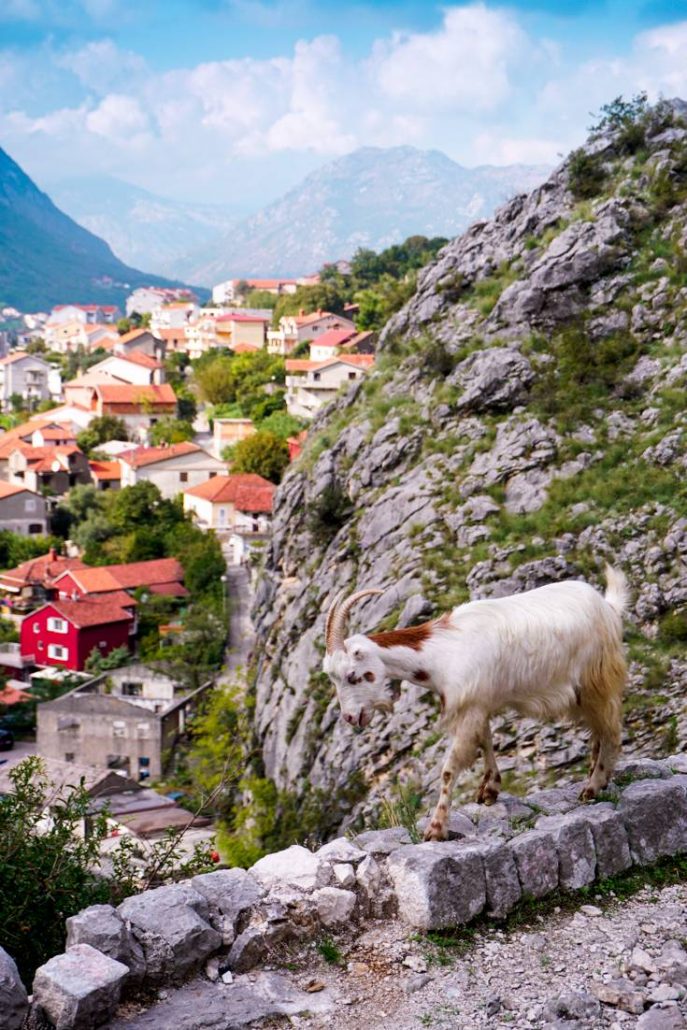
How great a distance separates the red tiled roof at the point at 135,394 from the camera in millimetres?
76062

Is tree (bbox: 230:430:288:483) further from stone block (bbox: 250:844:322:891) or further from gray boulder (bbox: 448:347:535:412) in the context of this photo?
stone block (bbox: 250:844:322:891)

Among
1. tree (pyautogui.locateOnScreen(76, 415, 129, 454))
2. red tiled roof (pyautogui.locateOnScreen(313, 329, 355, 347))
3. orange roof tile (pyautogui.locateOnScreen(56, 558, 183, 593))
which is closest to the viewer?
orange roof tile (pyautogui.locateOnScreen(56, 558, 183, 593))

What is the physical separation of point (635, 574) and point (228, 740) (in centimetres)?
1587

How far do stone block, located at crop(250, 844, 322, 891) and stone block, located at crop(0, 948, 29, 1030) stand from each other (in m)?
1.55

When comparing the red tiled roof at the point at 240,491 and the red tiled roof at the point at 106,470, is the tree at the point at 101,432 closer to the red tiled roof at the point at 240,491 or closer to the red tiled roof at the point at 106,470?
the red tiled roof at the point at 106,470

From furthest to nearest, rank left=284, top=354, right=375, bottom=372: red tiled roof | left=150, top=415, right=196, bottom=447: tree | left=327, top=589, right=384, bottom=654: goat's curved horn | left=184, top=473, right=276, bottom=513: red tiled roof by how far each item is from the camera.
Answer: left=150, top=415, right=196, bottom=447: tree
left=284, top=354, right=375, bottom=372: red tiled roof
left=184, top=473, right=276, bottom=513: red tiled roof
left=327, top=589, right=384, bottom=654: goat's curved horn

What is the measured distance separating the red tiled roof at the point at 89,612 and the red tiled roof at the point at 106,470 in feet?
69.9

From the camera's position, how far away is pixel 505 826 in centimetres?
604

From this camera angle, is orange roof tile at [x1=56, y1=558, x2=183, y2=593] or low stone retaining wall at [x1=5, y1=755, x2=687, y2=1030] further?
orange roof tile at [x1=56, y1=558, x2=183, y2=593]

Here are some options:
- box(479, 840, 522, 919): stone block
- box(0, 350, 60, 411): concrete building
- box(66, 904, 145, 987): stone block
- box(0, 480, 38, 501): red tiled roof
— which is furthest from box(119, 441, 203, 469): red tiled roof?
box(66, 904, 145, 987): stone block

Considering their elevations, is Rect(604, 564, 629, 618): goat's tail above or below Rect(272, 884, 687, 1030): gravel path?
above

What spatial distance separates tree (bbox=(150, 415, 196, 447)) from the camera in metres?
70.9

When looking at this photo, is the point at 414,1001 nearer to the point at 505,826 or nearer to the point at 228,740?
the point at 505,826

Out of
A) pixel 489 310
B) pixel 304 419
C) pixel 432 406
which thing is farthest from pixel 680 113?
pixel 304 419
